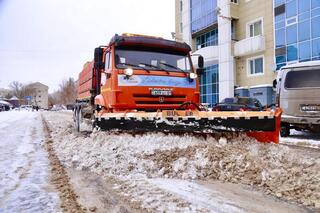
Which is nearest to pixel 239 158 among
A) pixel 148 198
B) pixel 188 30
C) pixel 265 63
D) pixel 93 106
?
pixel 148 198

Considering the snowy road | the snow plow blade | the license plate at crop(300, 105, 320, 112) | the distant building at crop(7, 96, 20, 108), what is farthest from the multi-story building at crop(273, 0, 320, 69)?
the distant building at crop(7, 96, 20, 108)

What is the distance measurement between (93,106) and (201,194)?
6040 mm

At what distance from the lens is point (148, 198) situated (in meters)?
4.26

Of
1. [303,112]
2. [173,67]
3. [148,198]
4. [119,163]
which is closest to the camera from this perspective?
[148,198]

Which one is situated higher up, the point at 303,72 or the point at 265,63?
the point at 265,63

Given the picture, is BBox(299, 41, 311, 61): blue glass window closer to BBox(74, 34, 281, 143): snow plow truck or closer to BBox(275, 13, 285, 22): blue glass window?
BBox(275, 13, 285, 22): blue glass window

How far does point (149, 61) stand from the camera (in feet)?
26.5

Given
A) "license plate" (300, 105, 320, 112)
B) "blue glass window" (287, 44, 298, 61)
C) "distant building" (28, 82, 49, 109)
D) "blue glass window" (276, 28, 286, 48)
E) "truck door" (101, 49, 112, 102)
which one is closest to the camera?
"truck door" (101, 49, 112, 102)

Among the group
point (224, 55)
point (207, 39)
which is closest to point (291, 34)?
point (224, 55)

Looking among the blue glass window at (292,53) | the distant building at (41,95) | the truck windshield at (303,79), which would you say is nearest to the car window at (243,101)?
the truck windshield at (303,79)

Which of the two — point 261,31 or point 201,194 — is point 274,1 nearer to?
point 261,31

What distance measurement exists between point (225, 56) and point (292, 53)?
6949 mm

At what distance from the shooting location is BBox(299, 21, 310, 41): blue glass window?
2295 centimetres

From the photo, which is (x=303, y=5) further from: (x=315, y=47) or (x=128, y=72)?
(x=128, y=72)
